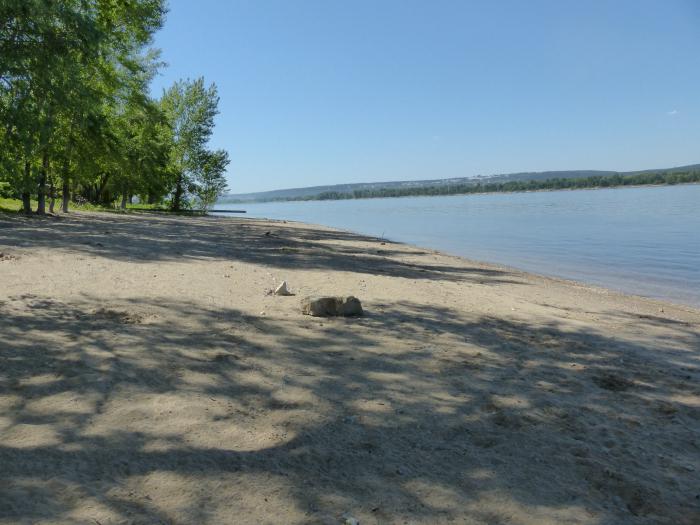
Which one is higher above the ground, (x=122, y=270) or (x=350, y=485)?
(x=122, y=270)

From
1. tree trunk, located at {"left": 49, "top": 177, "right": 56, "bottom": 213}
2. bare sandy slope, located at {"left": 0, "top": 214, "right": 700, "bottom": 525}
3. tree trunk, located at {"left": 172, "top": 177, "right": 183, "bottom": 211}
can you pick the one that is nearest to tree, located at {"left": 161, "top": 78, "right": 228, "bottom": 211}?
Result: tree trunk, located at {"left": 172, "top": 177, "right": 183, "bottom": 211}

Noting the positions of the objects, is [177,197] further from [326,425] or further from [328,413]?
[326,425]

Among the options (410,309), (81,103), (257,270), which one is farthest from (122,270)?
(410,309)

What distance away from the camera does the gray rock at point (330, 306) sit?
24.9 feet

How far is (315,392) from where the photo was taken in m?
4.85

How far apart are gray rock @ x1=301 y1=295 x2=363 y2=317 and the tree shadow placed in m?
0.49

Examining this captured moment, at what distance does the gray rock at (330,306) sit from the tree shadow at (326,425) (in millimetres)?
495

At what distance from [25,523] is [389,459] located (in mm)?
2192

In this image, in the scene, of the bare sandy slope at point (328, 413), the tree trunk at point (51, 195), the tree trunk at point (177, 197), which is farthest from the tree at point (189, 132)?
the bare sandy slope at point (328, 413)

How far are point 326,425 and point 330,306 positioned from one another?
3.52 m

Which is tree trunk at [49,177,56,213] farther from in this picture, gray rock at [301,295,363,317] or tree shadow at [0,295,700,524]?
gray rock at [301,295,363,317]

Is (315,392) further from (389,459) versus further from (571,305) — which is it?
(571,305)

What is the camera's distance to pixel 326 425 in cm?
418

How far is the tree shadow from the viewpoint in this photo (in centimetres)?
312
